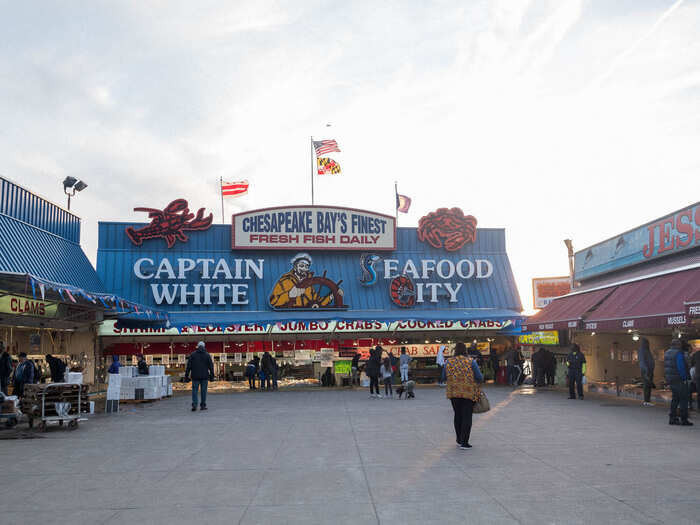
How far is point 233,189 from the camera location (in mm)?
33781

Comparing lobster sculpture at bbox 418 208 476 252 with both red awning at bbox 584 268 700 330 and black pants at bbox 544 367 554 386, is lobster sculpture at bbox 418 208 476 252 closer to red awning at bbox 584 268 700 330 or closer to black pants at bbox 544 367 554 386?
black pants at bbox 544 367 554 386

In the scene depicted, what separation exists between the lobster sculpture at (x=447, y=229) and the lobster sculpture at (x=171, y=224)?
11.5 metres

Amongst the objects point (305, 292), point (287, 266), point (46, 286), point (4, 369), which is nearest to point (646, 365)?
point (46, 286)

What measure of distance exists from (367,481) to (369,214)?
2572 centimetres

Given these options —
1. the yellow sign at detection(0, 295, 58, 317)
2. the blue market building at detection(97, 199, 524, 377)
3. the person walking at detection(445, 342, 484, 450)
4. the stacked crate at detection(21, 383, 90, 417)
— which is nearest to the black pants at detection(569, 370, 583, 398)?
the blue market building at detection(97, 199, 524, 377)

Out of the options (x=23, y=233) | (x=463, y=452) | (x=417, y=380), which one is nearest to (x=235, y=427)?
(x=463, y=452)

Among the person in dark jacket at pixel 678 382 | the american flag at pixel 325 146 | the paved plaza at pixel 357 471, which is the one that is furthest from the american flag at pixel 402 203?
the person in dark jacket at pixel 678 382

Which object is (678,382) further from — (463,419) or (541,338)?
(541,338)

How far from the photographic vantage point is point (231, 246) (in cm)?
3116

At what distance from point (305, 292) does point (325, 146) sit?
8.97m

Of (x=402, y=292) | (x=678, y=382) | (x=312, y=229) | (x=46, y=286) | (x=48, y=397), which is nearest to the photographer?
(x=678, y=382)

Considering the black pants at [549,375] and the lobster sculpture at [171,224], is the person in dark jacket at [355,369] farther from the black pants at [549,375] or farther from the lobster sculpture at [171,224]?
the lobster sculpture at [171,224]

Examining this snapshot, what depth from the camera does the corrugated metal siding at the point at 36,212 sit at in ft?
66.5

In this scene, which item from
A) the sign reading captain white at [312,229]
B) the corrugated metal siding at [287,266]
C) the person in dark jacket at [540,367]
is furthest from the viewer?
the sign reading captain white at [312,229]
